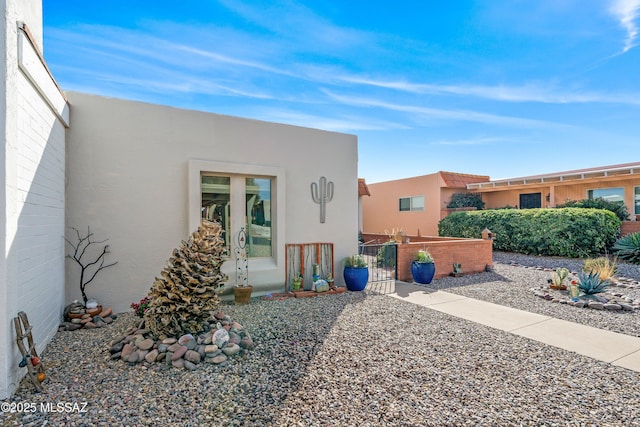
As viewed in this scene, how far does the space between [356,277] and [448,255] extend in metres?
3.71

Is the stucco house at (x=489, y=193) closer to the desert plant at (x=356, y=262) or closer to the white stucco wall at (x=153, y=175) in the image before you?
the desert plant at (x=356, y=262)

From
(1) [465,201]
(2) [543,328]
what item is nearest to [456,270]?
(2) [543,328]

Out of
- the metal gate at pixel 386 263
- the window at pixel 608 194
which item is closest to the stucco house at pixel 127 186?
the metal gate at pixel 386 263

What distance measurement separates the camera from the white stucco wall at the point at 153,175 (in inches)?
219

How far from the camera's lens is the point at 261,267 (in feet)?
23.6

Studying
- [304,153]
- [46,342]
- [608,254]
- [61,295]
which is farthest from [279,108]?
[608,254]

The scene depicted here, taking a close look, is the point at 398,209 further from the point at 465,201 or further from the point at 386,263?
the point at 386,263

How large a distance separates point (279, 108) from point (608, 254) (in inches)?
548

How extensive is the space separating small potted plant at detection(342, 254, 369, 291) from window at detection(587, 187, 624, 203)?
14519mm

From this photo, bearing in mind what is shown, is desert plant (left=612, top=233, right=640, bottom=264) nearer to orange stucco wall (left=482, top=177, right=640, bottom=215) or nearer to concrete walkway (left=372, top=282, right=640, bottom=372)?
orange stucco wall (left=482, top=177, right=640, bottom=215)

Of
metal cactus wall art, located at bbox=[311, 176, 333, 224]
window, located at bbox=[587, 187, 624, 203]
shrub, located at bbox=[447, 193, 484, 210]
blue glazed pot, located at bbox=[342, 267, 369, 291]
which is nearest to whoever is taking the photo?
blue glazed pot, located at bbox=[342, 267, 369, 291]

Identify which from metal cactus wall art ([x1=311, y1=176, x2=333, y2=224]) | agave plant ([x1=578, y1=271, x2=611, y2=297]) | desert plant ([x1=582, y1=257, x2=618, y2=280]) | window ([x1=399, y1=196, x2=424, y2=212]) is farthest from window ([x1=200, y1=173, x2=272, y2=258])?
window ([x1=399, y1=196, x2=424, y2=212])

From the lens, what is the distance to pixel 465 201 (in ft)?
62.0

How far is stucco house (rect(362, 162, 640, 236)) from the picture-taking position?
14.5 meters
